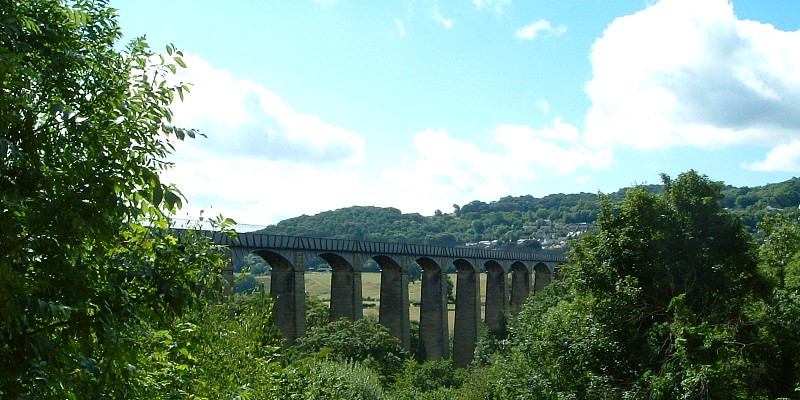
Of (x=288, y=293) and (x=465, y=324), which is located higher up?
(x=288, y=293)

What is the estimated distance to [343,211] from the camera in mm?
185625

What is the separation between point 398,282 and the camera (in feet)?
178

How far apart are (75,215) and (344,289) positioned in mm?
42952

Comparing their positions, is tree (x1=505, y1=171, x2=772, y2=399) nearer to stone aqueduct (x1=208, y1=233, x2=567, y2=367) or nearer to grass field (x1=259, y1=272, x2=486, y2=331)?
stone aqueduct (x1=208, y1=233, x2=567, y2=367)

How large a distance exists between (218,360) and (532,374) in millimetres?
11044

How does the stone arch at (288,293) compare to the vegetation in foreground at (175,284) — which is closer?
the vegetation in foreground at (175,284)

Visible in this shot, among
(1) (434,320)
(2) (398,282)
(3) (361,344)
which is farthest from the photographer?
(1) (434,320)

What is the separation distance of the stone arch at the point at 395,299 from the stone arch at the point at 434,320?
4.38 meters

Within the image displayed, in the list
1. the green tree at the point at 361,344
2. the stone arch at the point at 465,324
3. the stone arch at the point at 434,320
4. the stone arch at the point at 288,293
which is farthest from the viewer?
the stone arch at the point at 465,324

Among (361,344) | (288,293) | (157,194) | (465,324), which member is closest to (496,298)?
(465,324)

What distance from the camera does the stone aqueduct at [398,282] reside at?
4125cm

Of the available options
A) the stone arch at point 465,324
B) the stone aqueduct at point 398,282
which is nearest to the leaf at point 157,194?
the stone aqueduct at point 398,282

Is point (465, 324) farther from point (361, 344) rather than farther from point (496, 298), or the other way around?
point (361, 344)

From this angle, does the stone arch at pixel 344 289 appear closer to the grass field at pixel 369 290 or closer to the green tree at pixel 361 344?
the green tree at pixel 361 344
